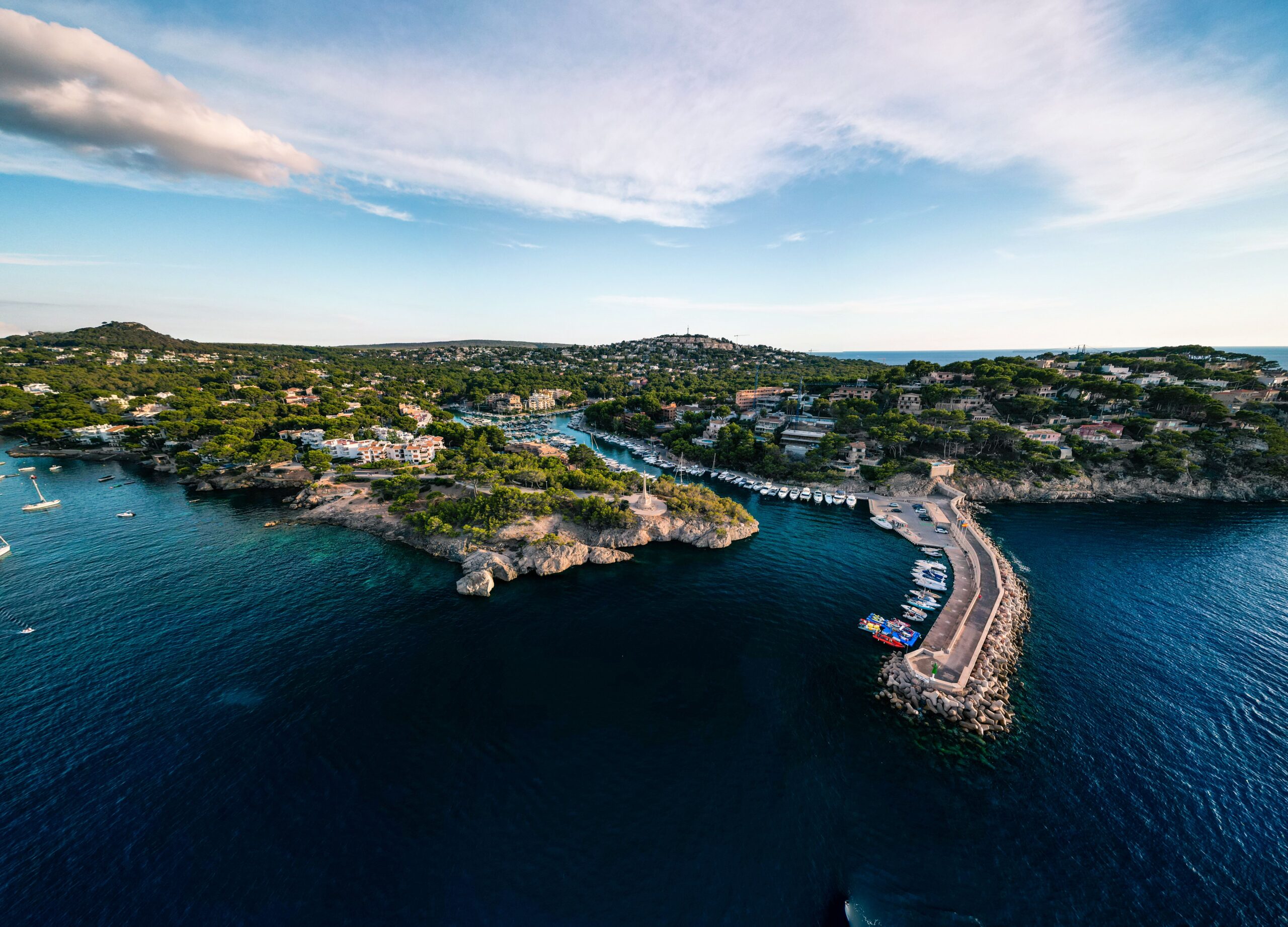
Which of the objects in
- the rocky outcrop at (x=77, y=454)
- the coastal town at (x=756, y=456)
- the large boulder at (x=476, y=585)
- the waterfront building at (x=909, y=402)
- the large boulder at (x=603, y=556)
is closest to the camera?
the large boulder at (x=476, y=585)

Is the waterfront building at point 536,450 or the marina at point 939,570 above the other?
the waterfront building at point 536,450

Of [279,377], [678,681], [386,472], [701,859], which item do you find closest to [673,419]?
[386,472]

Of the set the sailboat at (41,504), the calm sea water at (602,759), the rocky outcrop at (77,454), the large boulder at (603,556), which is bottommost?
the calm sea water at (602,759)

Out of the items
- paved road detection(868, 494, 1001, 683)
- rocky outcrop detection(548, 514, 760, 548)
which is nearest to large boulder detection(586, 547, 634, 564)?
rocky outcrop detection(548, 514, 760, 548)

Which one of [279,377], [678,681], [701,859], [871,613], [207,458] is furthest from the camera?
[279,377]

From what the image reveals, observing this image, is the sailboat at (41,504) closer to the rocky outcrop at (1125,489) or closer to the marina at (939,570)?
the marina at (939,570)

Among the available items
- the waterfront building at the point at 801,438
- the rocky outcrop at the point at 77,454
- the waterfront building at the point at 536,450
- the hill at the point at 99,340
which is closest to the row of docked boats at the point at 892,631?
the waterfront building at the point at 801,438

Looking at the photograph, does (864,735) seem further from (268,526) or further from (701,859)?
(268,526)

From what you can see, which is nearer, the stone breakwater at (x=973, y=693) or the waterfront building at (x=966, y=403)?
the stone breakwater at (x=973, y=693)
